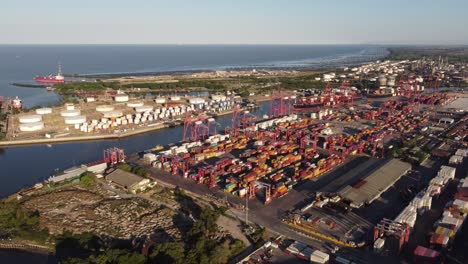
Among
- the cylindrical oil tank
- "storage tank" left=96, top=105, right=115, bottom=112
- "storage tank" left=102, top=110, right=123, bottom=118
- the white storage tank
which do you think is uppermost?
the cylindrical oil tank

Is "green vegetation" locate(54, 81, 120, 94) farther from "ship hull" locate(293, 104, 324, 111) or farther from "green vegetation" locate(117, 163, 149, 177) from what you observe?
"green vegetation" locate(117, 163, 149, 177)

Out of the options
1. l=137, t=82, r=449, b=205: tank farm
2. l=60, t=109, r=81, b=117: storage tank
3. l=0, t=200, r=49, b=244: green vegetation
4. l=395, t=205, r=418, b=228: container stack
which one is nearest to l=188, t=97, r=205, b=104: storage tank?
l=137, t=82, r=449, b=205: tank farm

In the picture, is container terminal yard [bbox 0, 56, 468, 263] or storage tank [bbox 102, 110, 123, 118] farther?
storage tank [bbox 102, 110, 123, 118]

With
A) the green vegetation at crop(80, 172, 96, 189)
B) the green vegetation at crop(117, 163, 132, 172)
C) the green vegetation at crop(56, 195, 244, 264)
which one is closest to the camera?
the green vegetation at crop(56, 195, 244, 264)

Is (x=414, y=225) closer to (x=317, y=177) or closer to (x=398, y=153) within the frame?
(x=317, y=177)

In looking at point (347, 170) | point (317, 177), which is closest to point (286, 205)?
point (317, 177)

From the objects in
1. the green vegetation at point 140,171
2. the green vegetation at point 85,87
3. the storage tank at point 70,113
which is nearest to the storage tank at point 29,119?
the storage tank at point 70,113

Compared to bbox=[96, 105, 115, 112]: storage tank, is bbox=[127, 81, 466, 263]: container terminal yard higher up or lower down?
lower down

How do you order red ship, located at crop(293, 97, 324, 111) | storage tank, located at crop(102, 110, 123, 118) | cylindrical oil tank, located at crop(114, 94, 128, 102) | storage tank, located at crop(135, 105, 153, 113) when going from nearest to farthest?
storage tank, located at crop(102, 110, 123, 118) < storage tank, located at crop(135, 105, 153, 113) < red ship, located at crop(293, 97, 324, 111) < cylindrical oil tank, located at crop(114, 94, 128, 102)

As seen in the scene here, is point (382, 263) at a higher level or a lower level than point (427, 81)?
lower
